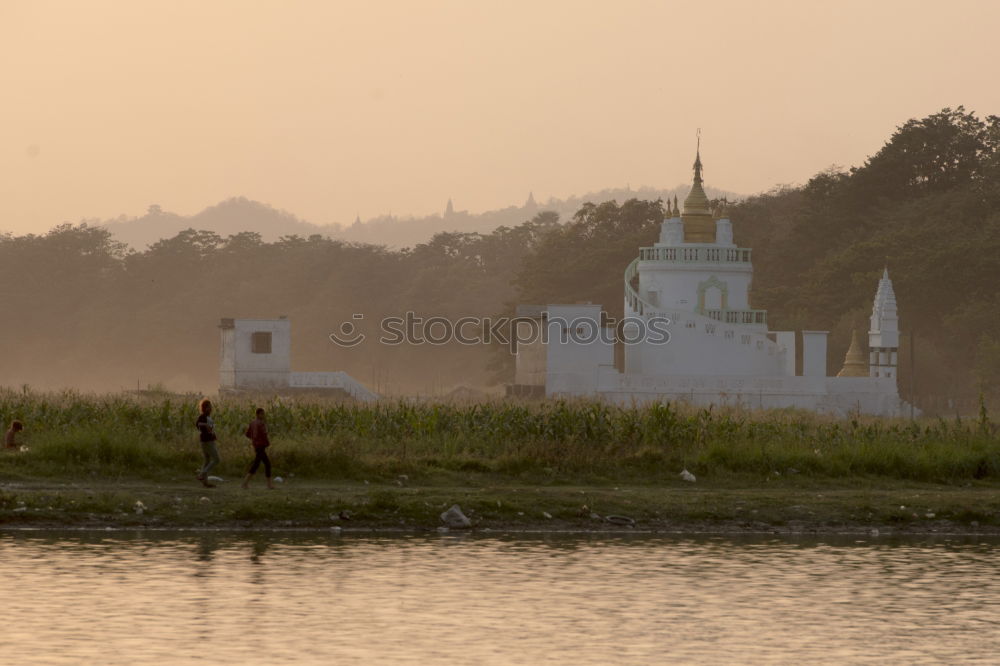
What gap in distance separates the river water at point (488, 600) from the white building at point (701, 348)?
38.0 metres

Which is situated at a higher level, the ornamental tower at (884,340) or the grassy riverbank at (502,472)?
the ornamental tower at (884,340)

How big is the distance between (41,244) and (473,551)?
124 meters

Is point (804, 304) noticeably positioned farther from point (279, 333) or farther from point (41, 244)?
point (41, 244)

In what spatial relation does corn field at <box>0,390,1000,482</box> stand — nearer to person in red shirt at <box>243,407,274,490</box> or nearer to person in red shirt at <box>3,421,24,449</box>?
person in red shirt at <box>3,421,24,449</box>

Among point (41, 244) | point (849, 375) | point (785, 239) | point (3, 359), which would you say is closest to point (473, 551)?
point (849, 375)

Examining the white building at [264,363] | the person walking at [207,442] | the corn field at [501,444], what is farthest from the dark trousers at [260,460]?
the white building at [264,363]

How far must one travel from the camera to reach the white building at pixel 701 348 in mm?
61750

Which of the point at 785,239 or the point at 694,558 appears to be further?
the point at 785,239

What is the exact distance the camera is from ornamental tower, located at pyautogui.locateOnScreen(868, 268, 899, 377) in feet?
211

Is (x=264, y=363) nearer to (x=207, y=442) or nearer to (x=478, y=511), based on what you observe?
(x=207, y=442)

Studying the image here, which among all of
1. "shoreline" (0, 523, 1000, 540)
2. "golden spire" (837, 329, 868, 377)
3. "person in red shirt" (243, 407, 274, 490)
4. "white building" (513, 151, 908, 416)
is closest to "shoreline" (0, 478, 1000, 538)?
"shoreline" (0, 523, 1000, 540)

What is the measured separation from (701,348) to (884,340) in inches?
280

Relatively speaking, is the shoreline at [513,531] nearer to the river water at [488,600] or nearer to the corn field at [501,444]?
the river water at [488,600]

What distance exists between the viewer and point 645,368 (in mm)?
65312
